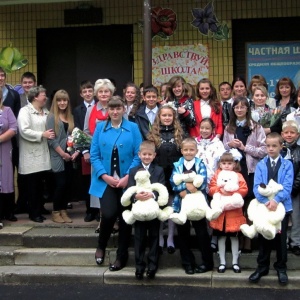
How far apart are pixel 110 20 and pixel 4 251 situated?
4404 mm

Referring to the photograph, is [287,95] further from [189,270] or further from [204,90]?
[189,270]

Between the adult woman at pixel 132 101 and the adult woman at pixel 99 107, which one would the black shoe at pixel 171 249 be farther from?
the adult woman at pixel 99 107

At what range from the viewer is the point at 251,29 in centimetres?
908

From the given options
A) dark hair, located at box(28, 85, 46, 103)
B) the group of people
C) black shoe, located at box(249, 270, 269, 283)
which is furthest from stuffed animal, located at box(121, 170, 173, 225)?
dark hair, located at box(28, 85, 46, 103)

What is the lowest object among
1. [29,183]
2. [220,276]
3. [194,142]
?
[220,276]

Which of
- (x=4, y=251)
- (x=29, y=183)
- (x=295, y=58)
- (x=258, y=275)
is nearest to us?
(x=258, y=275)

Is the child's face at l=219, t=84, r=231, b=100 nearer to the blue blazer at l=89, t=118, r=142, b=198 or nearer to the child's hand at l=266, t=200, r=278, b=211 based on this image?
the blue blazer at l=89, t=118, r=142, b=198

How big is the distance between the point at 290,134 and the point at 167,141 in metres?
1.37

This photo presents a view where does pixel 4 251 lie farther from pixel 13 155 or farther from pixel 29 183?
pixel 13 155

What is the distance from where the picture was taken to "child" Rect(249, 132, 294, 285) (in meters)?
5.84

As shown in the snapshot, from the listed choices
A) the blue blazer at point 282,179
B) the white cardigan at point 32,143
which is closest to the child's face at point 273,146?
the blue blazer at point 282,179

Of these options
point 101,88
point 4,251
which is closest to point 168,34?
point 101,88

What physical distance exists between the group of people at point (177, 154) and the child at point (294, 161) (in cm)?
1

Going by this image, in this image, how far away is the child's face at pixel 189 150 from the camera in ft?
20.0
